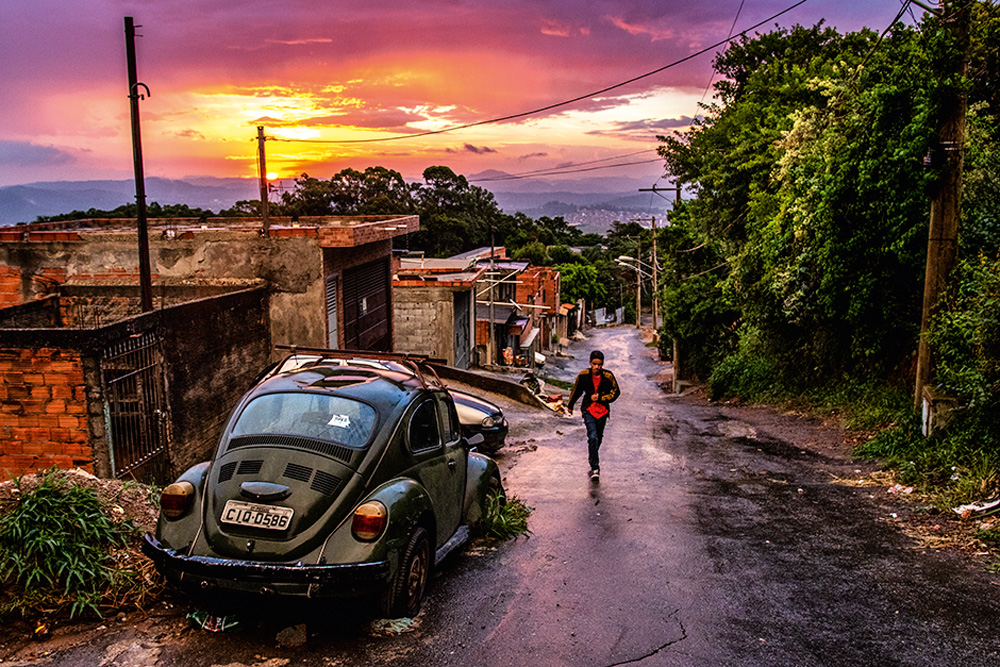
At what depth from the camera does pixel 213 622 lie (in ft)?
16.0

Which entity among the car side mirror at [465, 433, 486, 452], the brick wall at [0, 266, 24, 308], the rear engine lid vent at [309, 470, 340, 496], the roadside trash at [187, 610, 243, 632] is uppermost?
the brick wall at [0, 266, 24, 308]

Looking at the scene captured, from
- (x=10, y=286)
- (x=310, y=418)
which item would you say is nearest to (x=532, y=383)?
(x=10, y=286)

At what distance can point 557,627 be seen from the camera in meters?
5.17

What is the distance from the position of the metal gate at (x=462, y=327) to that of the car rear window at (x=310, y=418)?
77.9 feet

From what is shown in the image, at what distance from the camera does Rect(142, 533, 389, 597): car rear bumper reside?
4.60 m

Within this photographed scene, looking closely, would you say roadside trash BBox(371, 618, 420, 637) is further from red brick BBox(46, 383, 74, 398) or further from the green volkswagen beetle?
red brick BBox(46, 383, 74, 398)

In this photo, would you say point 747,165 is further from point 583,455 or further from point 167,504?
point 167,504

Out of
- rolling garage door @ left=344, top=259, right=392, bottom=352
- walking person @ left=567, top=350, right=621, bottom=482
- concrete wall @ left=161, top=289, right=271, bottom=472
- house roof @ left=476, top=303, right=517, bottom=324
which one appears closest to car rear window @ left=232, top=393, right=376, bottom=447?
concrete wall @ left=161, top=289, right=271, bottom=472

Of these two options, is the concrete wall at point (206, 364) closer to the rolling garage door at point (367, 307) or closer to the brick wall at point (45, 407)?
the brick wall at point (45, 407)

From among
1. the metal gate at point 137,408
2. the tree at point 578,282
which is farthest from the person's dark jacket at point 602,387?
the tree at point 578,282

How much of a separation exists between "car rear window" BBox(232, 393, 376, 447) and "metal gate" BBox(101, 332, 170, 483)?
382cm

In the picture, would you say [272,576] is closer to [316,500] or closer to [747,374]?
[316,500]

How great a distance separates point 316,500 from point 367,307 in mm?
14602

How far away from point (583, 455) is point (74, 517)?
28.4ft
